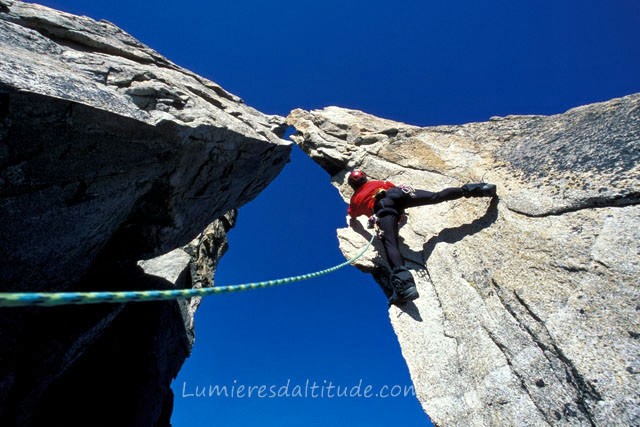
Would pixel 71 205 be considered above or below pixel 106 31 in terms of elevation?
below

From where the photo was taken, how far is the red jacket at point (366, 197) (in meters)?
7.07

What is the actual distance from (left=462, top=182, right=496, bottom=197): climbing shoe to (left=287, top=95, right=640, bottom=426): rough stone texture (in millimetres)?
228

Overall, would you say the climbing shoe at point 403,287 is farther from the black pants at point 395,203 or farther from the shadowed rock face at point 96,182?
the shadowed rock face at point 96,182

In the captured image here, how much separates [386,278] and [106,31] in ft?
24.6

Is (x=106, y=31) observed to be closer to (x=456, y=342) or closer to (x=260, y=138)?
(x=260, y=138)

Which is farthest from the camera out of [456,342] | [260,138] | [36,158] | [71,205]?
[260,138]

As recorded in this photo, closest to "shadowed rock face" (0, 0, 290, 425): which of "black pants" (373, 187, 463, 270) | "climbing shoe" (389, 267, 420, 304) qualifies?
"black pants" (373, 187, 463, 270)

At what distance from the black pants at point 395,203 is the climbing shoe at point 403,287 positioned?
63cm

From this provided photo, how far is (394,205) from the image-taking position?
6.41 metres

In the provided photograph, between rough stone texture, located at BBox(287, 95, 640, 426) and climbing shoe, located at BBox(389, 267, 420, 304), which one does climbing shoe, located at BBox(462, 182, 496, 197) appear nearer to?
rough stone texture, located at BBox(287, 95, 640, 426)

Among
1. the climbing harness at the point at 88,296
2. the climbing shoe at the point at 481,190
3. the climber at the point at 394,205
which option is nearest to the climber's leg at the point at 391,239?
the climber at the point at 394,205

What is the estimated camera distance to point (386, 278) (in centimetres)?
666

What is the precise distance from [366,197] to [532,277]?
3449 millimetres

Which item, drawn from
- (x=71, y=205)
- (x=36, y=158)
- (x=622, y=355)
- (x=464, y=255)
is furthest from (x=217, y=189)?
(x=622, y=355)
